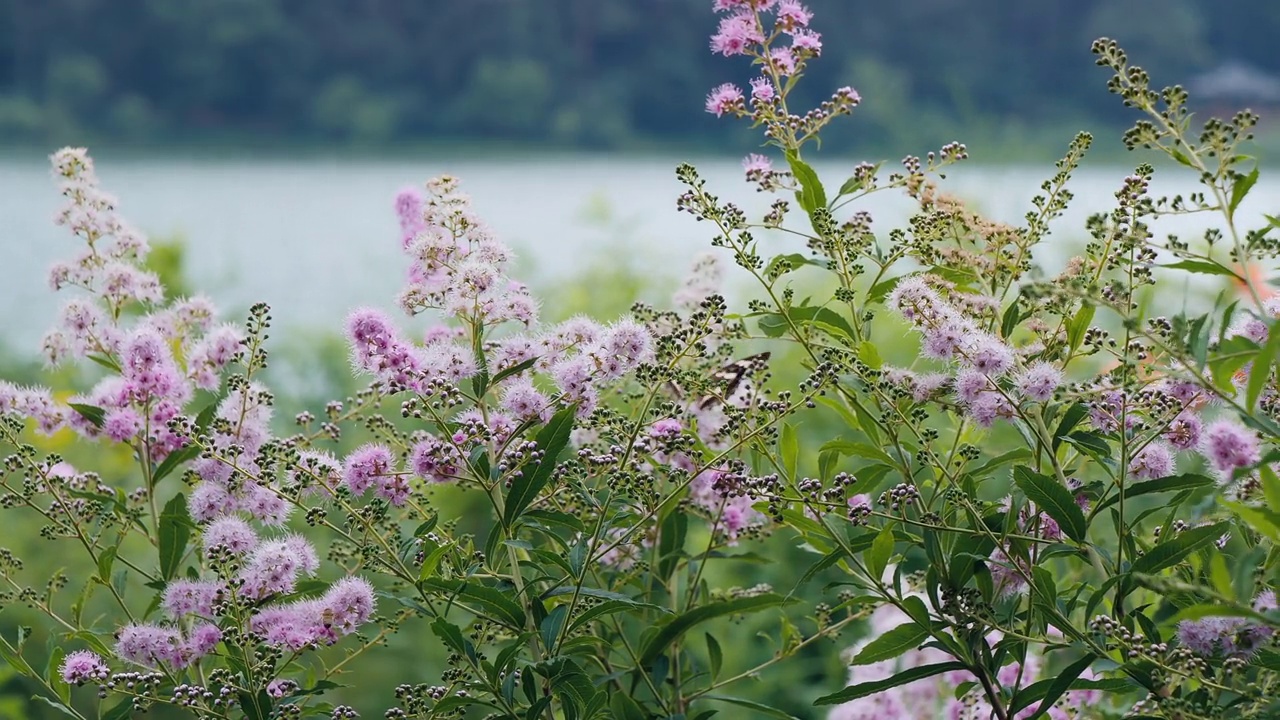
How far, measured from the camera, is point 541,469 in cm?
81

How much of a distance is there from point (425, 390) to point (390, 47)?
228 inches

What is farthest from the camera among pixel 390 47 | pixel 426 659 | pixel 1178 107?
pixel 390 47

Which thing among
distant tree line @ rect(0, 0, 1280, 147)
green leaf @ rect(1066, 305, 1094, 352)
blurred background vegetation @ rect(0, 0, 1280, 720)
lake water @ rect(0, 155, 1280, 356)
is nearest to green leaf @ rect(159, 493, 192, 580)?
green leaf @ rect(1066, 305, 1094, 352)

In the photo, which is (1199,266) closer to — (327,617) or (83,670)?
(327,617)

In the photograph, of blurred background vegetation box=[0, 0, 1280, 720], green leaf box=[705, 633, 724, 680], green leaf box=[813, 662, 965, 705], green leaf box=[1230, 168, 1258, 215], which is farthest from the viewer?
blurred background vegetation box=[0, 0, 1280, 720]

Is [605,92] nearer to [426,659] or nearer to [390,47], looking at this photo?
[390,47]

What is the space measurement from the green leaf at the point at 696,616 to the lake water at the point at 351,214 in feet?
10.2

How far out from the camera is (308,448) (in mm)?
1007

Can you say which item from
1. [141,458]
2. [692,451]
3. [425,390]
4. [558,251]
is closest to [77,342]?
[141,458]

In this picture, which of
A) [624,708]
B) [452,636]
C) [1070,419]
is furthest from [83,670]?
[1070,419]

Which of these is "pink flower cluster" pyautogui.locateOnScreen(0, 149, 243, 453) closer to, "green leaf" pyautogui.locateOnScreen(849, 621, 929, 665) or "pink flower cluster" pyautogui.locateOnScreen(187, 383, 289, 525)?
"pink flower cluster" pyautogui.locateOnScreen(187, 383, 289, 525)

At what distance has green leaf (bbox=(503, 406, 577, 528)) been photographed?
2.64 ft

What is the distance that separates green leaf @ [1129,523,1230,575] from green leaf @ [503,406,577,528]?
0.37 m

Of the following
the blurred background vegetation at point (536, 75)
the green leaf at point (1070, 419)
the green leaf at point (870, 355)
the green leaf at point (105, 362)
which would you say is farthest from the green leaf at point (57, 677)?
the blurred background vegetation at point (536, 75)
